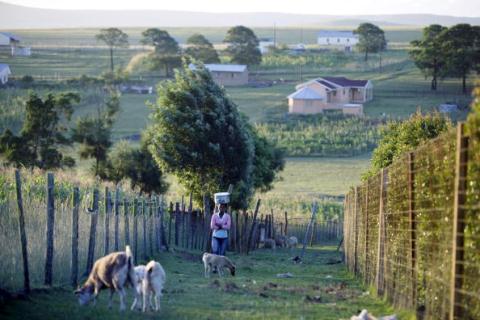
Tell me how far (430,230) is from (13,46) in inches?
5245

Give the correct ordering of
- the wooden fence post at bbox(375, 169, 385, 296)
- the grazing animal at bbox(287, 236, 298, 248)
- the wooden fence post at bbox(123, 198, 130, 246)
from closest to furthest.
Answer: the wooden fence post at bbox(375, 169, 385, 296) < the wooden fence post at bbox(123, 198, 130, 246) < the grazing animal at bbox(287, 236, 298, 248)

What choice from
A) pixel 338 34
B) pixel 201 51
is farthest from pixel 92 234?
Result: pixel 338 34

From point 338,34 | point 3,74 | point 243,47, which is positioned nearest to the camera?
point 3,74

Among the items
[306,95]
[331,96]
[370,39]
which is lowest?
[331,96]

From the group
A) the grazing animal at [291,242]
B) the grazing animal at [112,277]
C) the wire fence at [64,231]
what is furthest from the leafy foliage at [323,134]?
the grazing animal at [112,277]

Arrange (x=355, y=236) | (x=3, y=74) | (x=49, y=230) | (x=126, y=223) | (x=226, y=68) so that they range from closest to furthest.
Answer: (x=49, y=230) → (x=126, y=223) → (x=355, y=236) → (x=3, y=74) → (x=226, y=68)

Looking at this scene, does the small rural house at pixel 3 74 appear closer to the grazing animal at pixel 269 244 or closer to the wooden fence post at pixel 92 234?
the grazing animal at pixel 269 244

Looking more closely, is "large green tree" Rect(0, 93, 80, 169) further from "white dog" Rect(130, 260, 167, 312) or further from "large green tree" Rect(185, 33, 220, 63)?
"large green tree" Rect(185, 33, 220, 63)

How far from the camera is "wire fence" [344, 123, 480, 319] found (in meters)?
10.2

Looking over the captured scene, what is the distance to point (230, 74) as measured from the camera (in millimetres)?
120938

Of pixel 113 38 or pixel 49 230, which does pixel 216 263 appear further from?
pixel 113 38

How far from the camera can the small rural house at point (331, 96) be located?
329ft

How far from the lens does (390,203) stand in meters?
16.5

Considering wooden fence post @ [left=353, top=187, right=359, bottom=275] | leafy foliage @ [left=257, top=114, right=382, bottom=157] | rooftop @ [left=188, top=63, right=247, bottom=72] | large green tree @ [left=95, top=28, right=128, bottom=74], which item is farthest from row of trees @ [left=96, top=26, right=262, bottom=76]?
wooden fence post @ [left=353, top=187, right=359, bottom=275]
